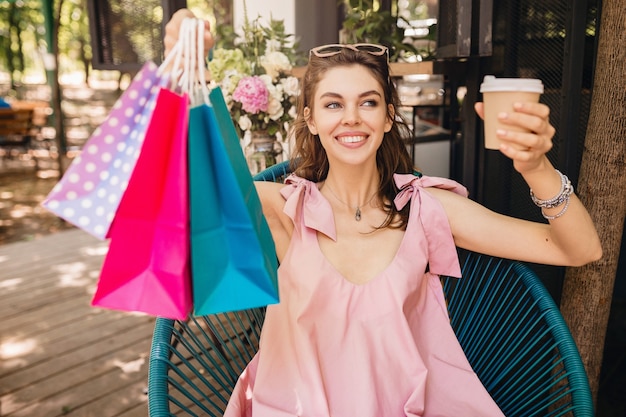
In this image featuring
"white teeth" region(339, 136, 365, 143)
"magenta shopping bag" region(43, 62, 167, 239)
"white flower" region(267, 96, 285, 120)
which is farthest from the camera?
"white flower" region(267, 96, 285, 120)

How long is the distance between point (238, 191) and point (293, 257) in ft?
1.76

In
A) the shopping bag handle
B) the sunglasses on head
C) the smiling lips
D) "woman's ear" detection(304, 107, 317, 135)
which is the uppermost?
the sunglasses on head

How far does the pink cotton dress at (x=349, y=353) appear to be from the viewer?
136 cm

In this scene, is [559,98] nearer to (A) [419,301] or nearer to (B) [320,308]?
(A) [419,301]

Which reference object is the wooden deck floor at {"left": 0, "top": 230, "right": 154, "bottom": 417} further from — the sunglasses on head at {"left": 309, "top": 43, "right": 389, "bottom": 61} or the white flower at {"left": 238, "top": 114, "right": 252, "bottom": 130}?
the sunglasses on head at {"left": 309, "top": 43, "right": 389, "bottom": 61}

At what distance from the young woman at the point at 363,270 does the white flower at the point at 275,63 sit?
0.95 metres

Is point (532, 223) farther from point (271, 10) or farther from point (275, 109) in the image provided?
point (271, 10)

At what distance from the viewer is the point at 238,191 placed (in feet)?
3.00

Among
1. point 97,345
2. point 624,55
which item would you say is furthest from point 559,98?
point 97,345

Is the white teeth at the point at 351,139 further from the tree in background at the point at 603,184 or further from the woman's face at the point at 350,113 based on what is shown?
the tree in background at the point at 603,184

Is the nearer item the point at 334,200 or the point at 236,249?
the point at 236,249

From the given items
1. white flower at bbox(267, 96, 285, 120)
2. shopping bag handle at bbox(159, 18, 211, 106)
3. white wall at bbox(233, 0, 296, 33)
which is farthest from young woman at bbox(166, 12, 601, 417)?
white wall at bbox(233, 0, 296, 33)

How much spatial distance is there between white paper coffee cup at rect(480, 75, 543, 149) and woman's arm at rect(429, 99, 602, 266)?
1 centimetres

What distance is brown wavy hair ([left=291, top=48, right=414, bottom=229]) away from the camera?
1.46m
